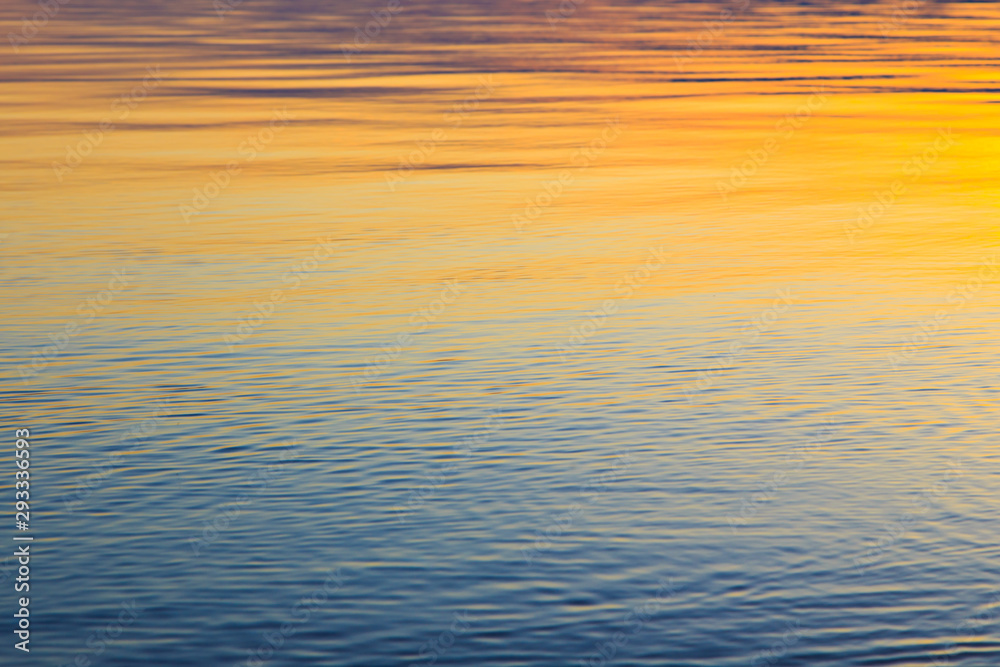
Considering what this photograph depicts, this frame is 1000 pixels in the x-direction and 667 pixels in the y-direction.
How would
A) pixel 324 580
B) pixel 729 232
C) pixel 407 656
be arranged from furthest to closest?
pixel 729 232, pixel 324 580, pixel 407 656

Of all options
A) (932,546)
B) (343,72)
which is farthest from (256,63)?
(932,546)

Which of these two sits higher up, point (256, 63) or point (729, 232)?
point (256, 63)

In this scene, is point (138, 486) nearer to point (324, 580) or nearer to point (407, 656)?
point (324, 580)

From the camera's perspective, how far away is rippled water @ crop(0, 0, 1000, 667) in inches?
545

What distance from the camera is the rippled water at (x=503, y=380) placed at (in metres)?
13.8

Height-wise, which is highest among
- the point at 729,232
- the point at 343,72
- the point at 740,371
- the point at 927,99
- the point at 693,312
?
the point at 343,72

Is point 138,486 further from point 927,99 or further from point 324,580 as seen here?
point 927,99

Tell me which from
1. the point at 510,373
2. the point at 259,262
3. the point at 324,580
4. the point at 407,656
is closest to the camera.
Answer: the point at 407,656

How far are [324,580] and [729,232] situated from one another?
54.5ft

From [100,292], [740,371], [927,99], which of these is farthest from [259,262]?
[927,99]

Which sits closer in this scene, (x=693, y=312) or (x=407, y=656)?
(x=407, y=656)

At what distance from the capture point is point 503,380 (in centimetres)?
2050

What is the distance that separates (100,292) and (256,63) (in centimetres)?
3204

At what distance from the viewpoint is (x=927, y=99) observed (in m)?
46.9
